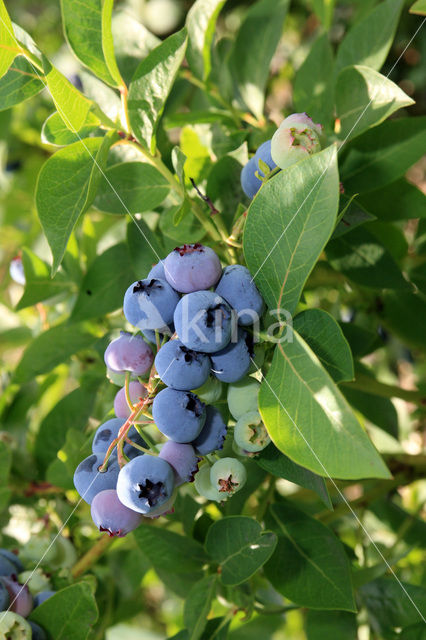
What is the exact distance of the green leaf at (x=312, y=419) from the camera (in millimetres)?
501

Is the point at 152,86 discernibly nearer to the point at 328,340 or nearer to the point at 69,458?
the point at 328,340

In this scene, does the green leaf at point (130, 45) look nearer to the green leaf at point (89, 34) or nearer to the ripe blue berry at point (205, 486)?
the green leaf at point (89, 34)

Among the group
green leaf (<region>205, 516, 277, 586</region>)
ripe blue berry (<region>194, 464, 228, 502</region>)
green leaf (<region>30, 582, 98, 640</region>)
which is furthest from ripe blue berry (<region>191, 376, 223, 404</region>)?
green leaf (<region>30, 582, 98, 640</region>)

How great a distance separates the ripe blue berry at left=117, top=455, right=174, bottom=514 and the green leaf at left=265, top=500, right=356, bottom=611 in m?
0.35

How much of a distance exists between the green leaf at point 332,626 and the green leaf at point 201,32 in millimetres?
981

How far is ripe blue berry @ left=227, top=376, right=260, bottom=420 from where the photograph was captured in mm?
685

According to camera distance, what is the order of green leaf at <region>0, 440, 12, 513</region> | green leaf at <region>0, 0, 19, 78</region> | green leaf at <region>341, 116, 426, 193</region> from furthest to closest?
green leaf at <region>0, 440, 12, 513</region> → green leaf at <region>341, 116, 426, 193</region> → green leaf at <region>0, 0, 19, 78</region>

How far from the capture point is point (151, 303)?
642 millimetres

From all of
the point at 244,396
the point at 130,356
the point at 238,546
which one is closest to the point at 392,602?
the point at 238,546

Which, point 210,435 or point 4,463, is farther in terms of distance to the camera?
point 4,463

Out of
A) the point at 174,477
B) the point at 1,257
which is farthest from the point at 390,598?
the point at 1,257

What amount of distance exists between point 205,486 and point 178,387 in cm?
18

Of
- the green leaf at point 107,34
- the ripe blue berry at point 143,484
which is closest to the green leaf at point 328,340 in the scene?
the ripe blue berry at point 143,484

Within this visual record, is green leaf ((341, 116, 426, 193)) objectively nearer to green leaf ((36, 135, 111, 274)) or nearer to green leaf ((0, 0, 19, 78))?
green leaf ((36, 135, 111, 274))
